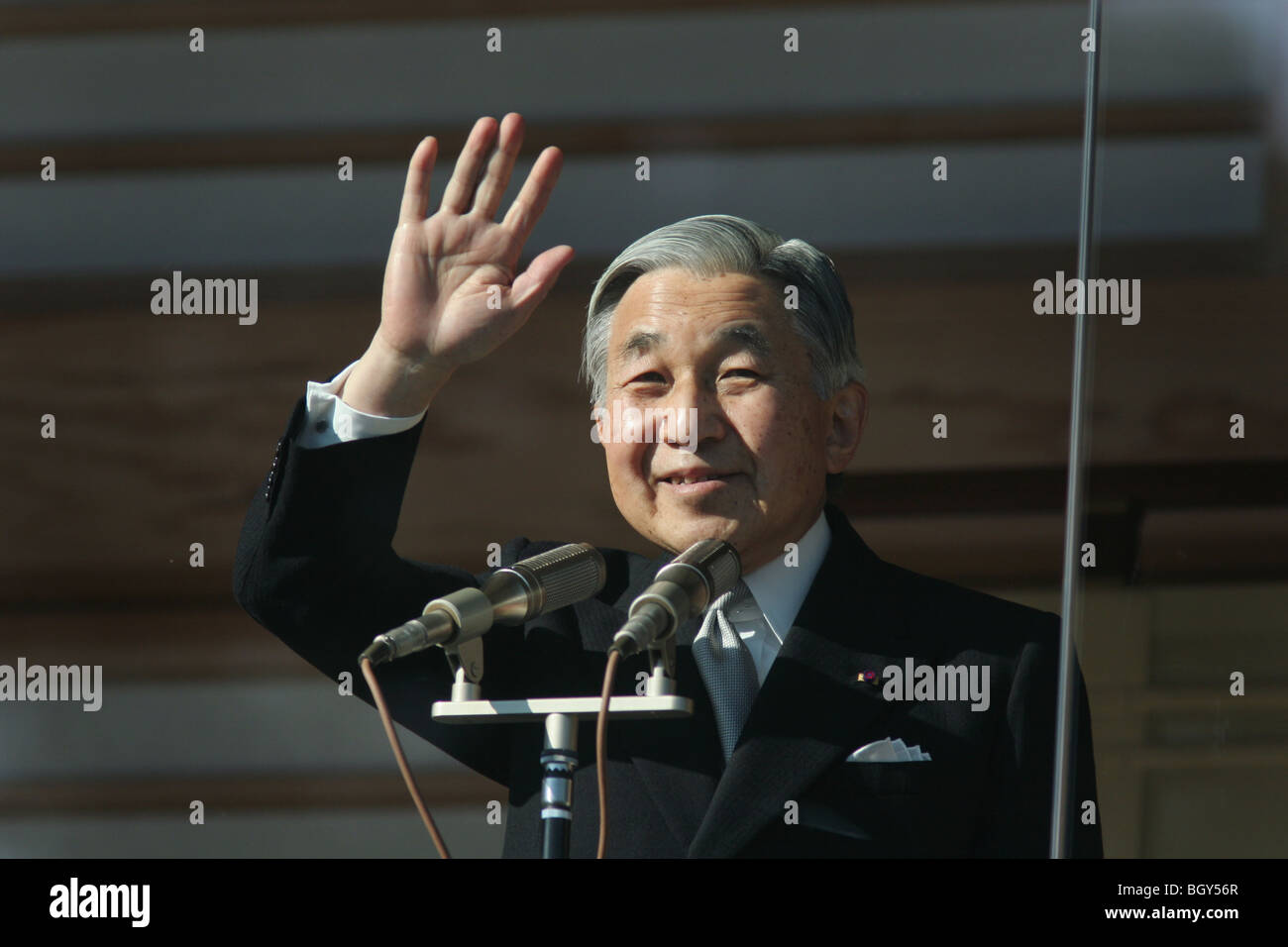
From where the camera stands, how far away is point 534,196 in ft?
7.77

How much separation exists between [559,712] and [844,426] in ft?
3.05

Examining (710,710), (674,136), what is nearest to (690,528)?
(710,710)

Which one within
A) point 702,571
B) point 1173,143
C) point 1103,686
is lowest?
point 1103,686

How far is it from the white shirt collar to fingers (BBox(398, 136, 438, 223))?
2.37 ft

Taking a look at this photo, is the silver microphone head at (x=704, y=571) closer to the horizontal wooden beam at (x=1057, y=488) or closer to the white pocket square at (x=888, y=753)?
the white pocket square at (x=888, y=753)

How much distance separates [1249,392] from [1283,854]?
84 centimetres

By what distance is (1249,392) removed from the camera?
3.16m

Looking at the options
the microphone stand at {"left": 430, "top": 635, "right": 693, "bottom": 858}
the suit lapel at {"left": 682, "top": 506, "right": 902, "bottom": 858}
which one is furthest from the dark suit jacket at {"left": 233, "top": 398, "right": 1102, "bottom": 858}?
the microphone stand at {"left": 430, "top": 635, "right": 693, "bottom": 858}

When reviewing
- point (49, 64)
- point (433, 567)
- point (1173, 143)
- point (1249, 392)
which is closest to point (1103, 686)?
point (1249, 392)

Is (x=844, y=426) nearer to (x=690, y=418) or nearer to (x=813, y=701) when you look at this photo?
(x=690, y=418)

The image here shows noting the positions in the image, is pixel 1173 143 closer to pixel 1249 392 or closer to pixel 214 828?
pixel 1249 392

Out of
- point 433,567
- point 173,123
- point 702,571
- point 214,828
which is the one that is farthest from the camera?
point 173,123

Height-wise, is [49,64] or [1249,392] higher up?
[49,64]

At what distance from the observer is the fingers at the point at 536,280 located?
2285 millimetres
